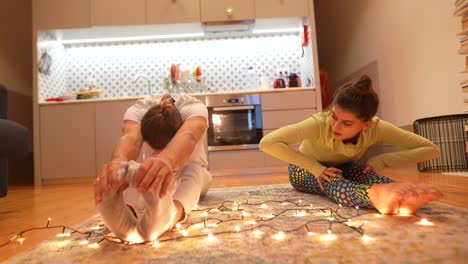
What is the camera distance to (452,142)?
2.36 meters

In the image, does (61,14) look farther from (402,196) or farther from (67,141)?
(402,196)

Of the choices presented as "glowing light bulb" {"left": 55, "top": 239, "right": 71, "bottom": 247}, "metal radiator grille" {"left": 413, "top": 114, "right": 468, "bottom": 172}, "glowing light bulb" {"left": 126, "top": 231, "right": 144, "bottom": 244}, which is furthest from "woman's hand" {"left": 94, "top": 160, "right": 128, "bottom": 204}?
"metal radiator grille" {"left": 413, "top": 114, "right": 468, "bottom": 172}

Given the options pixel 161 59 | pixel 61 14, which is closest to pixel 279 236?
pixel 161 59

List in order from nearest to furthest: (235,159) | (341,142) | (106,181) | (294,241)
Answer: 1. (106,181)
2. (294,241)
3. (341,142)
4. (235,159)

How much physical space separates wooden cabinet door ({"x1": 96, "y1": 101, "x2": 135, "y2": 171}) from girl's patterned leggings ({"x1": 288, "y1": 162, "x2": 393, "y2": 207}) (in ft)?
7.16

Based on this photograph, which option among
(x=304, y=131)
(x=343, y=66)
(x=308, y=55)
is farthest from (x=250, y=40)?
(x=304, y=131)

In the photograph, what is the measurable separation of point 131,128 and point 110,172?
0.46m

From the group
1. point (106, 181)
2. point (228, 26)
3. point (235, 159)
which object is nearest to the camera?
point (106, 181)

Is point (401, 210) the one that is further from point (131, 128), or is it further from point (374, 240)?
point (131, 128)

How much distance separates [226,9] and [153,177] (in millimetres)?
2937

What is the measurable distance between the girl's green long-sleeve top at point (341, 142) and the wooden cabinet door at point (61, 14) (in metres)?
2.80

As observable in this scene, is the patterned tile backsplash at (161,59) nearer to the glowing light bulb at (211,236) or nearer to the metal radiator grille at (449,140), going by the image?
the metal radiator grille at (449,140)

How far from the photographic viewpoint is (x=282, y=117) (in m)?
3.29

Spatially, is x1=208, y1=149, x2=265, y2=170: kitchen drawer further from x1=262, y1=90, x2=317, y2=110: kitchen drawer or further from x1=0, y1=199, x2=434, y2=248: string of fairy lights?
x1=0, y1=199, x2=434, y2=248: string of fairy lights
